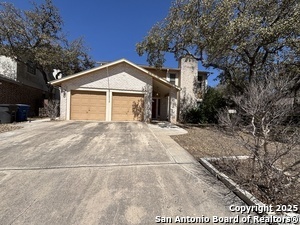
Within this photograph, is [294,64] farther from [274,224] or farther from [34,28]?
[34,28]

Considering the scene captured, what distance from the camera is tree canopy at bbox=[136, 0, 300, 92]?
29.2 feet

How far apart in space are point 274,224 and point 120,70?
1363 cm

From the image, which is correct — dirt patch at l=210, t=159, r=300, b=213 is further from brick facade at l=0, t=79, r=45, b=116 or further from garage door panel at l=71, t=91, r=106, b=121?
brick facade at l=0, t=79, r=45, b=116

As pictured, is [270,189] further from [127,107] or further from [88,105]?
[88,105]

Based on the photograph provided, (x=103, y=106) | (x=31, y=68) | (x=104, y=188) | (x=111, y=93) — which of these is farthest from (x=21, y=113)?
(x=104, y=188)

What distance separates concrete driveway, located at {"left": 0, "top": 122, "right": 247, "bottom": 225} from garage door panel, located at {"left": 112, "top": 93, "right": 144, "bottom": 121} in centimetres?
869

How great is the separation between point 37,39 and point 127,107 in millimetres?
10943

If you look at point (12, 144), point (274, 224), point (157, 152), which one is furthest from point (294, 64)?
A: point (12, 144)

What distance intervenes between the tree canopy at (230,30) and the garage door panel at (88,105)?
4.91m

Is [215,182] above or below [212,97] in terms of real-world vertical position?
below

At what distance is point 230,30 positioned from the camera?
8.84 metres

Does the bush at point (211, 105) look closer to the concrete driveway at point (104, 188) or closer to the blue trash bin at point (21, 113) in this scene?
the concrete driveway at point (104, 188)

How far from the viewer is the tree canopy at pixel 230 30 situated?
891cm

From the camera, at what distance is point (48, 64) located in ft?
51.4
